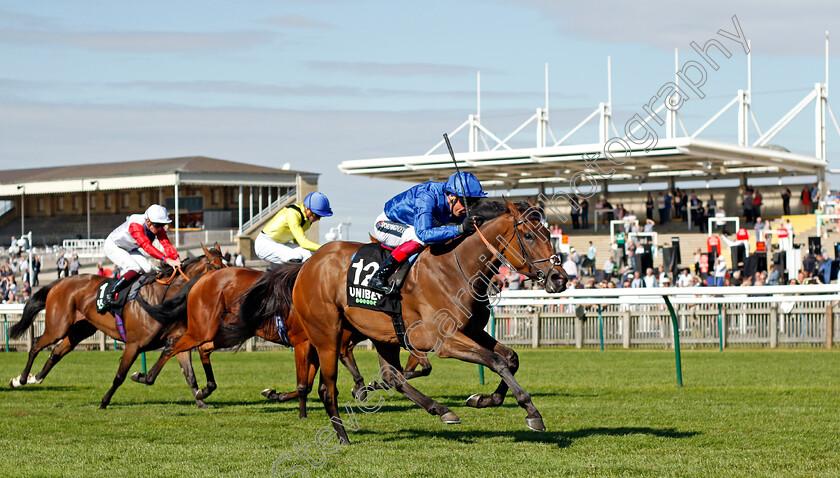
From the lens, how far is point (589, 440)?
606cm

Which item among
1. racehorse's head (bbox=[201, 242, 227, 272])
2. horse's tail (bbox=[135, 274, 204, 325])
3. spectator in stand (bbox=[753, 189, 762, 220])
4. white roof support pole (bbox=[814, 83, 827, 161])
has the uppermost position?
white roof support pole (bbox=[814, 83, 827, 161])

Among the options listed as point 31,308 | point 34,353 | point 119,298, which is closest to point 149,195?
point 31,308

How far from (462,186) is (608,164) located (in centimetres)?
2363

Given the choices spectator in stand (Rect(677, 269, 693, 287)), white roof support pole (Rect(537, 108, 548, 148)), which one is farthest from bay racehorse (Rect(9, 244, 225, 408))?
white roof support pole (Rect(537, 108, 548, 148))

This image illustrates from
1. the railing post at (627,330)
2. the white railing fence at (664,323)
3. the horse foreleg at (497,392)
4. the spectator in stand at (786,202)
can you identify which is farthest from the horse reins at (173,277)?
the spectator in stand at (786,202)

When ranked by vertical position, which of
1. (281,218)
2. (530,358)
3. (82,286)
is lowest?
(530,358)

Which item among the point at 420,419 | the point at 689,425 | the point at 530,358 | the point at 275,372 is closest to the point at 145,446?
the point at 420,419

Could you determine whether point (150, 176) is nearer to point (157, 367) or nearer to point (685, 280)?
point (685, 280)

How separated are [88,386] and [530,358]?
6.37m

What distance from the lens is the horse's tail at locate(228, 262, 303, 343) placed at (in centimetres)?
753

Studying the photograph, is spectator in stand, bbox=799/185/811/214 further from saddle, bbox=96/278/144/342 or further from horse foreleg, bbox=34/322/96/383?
saddle, bbox=96/278/144/342

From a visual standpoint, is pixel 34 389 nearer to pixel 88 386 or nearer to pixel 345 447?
pixel 88 386

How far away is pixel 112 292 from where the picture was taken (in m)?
9.68

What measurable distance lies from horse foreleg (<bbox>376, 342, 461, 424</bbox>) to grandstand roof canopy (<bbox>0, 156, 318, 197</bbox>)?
3601 cm
